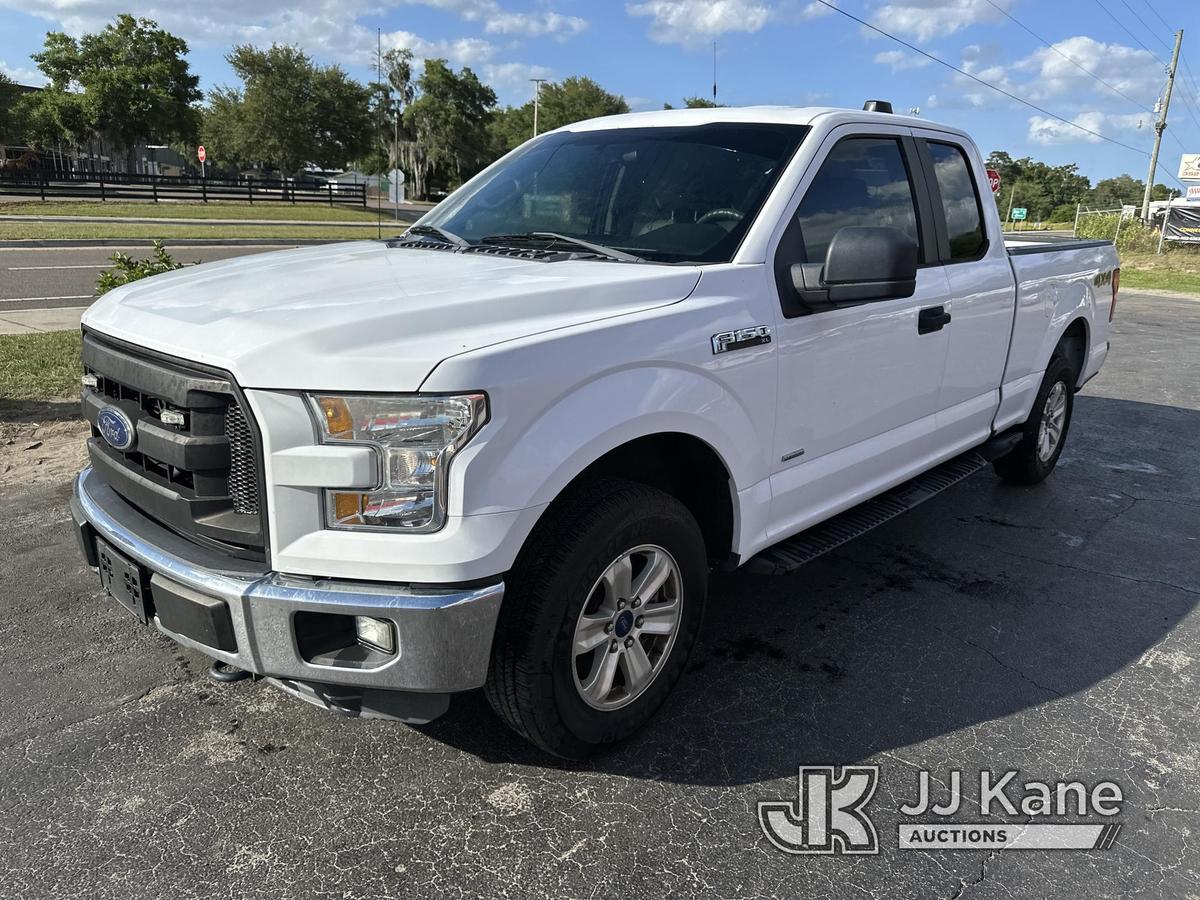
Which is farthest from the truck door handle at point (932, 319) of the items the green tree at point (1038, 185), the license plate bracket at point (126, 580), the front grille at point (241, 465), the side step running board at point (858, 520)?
the green tree at point (1038, 185)

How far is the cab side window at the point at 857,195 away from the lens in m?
3.28

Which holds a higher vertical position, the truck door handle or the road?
the truck door handle

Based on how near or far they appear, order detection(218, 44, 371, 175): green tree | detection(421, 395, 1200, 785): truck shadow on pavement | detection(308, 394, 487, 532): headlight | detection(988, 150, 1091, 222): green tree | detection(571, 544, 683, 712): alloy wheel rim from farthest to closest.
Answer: detection(988, 150, 1091, 222): green tree, detection(218, 44, 371, 175): green tree, detection(421, 395, 1200, 785): truck shadow on pavement, detection(571, 544, 683, 712): alloy wheel rim, detection(308, 394, 487, 532): headlight

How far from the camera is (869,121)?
3.70 m

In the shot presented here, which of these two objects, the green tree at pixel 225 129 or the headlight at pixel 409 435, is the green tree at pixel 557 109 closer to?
the green tree at pixel 225 129

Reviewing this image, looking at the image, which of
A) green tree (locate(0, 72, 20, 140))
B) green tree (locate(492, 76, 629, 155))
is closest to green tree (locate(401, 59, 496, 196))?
green tree (locate(492, 76, 629, 155))

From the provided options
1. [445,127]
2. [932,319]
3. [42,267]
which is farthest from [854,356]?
[445,127]

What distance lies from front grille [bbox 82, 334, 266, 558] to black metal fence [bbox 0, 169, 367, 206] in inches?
1370

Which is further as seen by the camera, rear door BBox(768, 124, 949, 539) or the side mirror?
rear door BBox(768, 124, 949, 539)

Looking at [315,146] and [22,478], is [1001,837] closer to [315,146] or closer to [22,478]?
[22,478]

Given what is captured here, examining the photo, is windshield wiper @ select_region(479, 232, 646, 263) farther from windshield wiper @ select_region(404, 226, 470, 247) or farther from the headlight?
the headlight

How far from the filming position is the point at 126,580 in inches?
100

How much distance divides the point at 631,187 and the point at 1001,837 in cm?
251

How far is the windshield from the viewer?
316cm
